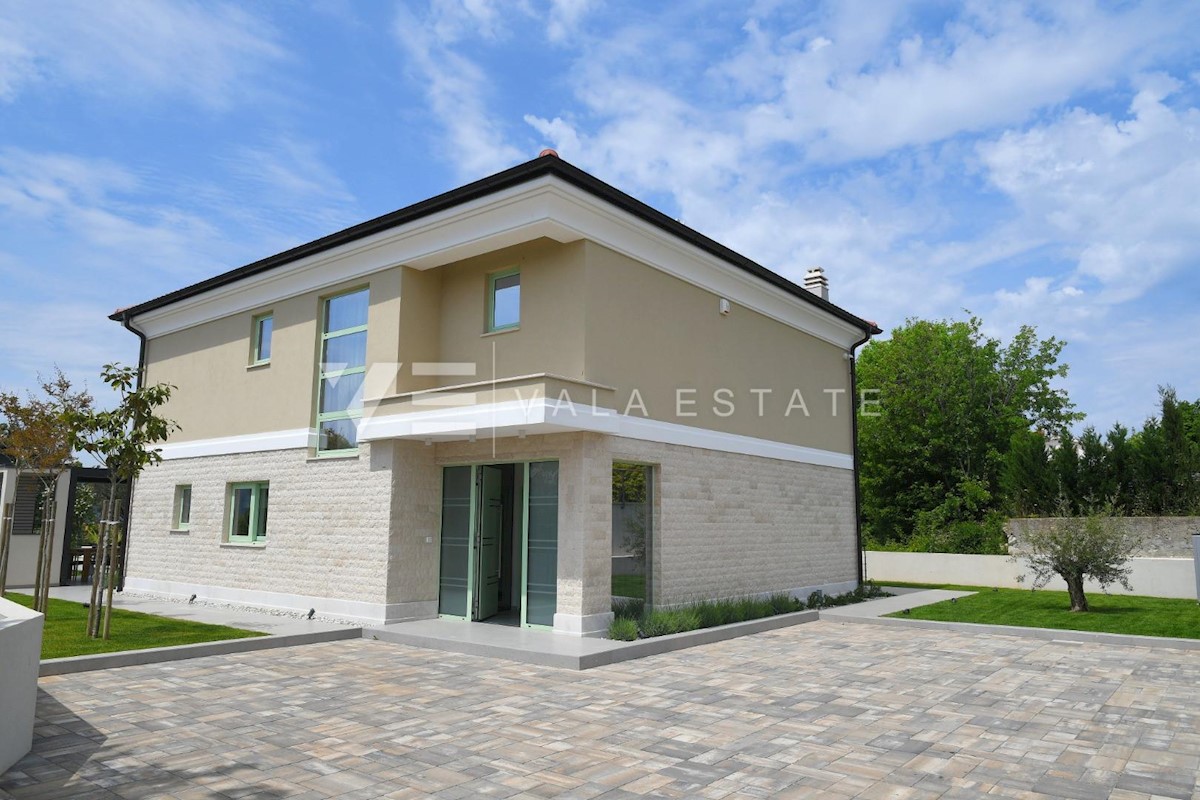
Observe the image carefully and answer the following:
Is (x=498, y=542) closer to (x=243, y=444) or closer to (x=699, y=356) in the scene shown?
(x=699, y=356)

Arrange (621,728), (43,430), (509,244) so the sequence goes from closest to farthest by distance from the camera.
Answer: (621,728) < (509,244) < (43,430)

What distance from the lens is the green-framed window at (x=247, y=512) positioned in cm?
1461

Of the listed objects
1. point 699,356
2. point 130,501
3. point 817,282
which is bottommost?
point 130,501

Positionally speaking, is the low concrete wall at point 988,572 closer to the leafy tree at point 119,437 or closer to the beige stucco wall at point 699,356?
the beige stucco wall at point 699,356

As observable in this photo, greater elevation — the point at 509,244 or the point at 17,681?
the point at 509,244

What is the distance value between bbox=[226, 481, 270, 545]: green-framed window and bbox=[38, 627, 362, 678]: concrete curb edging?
406 centimetres

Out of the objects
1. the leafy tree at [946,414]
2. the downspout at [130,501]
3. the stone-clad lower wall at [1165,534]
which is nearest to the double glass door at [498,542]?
the downspout at [130,501]

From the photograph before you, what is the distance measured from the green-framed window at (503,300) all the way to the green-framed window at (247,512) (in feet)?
18.7

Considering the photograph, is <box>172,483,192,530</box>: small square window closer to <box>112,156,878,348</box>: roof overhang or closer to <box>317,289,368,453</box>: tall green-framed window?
<box>112,156,878,348</box>: roof overhang

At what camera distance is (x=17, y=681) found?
5242 mm

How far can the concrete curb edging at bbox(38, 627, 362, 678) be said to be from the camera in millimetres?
8391

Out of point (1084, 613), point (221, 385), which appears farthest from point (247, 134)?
point (1084, 613)

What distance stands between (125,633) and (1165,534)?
2211 cm

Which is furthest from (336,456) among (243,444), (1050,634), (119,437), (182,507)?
(1050,634)
